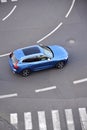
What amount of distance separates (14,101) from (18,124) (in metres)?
1.69

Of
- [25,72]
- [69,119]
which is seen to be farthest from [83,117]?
[25,72]

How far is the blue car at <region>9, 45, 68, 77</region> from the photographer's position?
19953 millimetres

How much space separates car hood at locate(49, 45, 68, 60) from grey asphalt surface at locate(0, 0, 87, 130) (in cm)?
73

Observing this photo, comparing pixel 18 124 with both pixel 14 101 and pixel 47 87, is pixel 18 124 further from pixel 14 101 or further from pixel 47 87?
pixel 47 87

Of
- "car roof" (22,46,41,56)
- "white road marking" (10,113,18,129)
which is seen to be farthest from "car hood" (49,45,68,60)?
"white road marking" (10,113,18,129)

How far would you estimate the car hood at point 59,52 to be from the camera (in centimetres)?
2059

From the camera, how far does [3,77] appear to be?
2017 centimetres

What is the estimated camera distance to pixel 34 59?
20.1 m

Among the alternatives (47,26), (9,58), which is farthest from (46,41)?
(9,58)

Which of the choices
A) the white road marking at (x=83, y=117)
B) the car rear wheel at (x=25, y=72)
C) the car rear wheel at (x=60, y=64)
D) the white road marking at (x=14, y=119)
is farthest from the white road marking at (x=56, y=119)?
the car rear wheel at (x=60, y=64)

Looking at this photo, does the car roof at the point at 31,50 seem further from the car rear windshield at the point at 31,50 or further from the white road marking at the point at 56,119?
the white road marking at the point at 56,119

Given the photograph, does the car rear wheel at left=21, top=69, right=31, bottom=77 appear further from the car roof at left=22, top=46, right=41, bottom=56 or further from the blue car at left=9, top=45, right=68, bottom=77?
the car roof at left=22, top=46, right=41, bottom=56

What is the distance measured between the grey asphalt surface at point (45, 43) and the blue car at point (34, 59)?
0.45 meters

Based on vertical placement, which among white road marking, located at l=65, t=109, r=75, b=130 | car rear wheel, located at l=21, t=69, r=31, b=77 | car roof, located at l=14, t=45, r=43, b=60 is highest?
car roof, located at l=14, t=45, r=43, b=60
